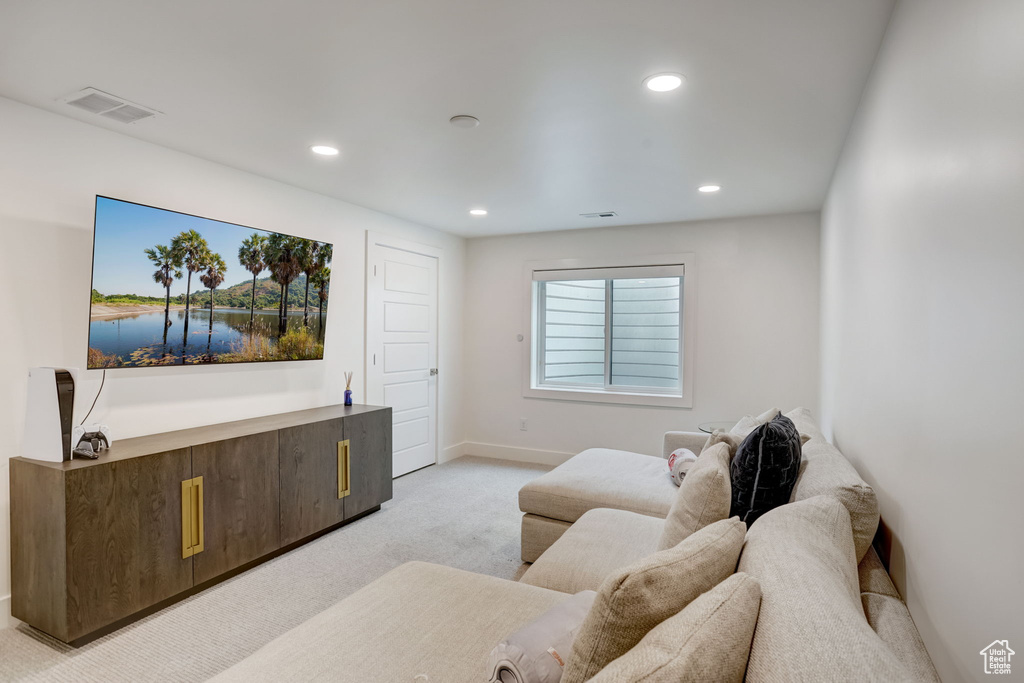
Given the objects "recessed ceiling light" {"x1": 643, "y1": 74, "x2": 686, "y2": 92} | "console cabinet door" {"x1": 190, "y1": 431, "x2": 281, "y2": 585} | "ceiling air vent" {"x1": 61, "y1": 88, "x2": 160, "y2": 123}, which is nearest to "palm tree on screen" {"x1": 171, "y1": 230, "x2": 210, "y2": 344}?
"ceiling air vent" {"x1": 61, "y1": 88, "x2": 160, "y2": 123}

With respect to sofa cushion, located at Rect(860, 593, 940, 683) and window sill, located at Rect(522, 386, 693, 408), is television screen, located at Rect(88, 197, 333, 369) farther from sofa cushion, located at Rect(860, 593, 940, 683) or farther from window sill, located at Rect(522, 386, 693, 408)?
sofa cushion, located at Rect(860, 593, 940, 683)

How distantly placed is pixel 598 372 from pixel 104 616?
4.26 m

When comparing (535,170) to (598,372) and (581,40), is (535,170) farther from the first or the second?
(598,372)

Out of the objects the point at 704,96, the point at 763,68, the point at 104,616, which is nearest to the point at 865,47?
the point at 763,68

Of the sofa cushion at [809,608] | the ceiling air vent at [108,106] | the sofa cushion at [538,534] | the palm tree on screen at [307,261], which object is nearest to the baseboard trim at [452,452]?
the palm tree on screen at [307,261]

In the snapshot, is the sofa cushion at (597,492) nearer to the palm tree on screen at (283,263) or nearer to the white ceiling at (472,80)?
the white ceiling at (472,80)

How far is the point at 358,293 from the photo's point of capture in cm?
455

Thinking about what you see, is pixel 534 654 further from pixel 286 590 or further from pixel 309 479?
pixel 309 479

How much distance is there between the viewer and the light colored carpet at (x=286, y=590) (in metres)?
2.19

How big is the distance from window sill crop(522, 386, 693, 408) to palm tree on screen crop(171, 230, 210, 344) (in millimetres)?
3338

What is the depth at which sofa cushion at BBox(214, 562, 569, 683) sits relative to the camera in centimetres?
135

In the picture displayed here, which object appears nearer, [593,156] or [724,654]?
[724,654]

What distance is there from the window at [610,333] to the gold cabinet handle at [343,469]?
7.85 feet

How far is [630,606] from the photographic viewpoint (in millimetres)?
976
